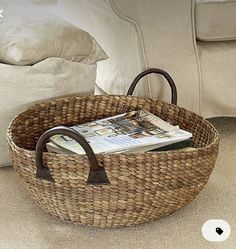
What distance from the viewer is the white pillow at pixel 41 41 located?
1604 millimetres

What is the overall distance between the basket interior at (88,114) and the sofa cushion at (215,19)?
0.33 m

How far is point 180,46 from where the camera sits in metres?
1.82

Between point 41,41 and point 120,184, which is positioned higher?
point 41,41

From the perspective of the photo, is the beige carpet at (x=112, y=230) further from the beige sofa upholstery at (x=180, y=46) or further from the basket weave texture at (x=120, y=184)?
the beige sofa upholstery at (x=180, y=46)

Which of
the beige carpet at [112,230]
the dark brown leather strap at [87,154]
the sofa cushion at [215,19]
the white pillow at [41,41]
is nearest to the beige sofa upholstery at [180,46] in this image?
the sofa cushion at [215,19]

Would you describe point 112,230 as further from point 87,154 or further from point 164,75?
point 164,75

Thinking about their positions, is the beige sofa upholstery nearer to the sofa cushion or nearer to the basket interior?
the sofa cushion

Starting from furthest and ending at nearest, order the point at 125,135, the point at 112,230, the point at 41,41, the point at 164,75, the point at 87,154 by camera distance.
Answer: the point at 164,75, the point at 41,41, the point at 125,135, the point at 112,230, the point at 87,154

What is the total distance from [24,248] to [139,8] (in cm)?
89

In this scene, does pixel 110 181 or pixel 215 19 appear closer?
pixel 110 181

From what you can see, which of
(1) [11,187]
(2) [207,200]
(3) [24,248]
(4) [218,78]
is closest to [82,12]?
(4) [218,78]

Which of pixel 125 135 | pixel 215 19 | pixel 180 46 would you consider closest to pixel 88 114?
pixel 125 135

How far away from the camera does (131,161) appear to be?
1.29 m

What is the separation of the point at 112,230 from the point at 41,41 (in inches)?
25.0
